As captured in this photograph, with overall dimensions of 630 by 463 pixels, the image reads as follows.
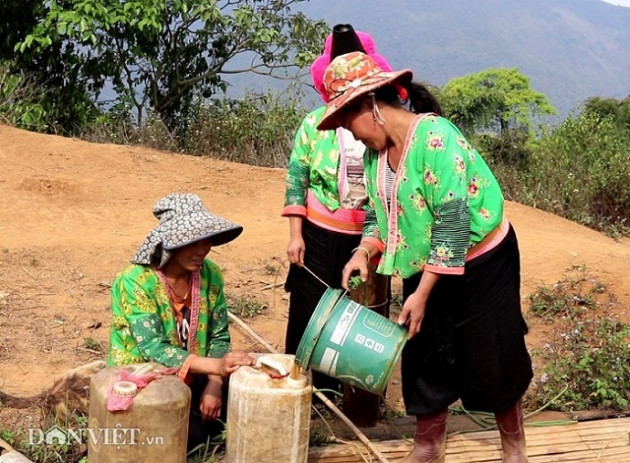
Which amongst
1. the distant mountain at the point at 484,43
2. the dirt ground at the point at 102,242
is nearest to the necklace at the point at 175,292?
the dirt ground at the point at 102,242

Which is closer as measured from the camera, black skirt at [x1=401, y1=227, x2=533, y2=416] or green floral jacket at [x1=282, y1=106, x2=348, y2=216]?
black skirt at [x1=401, y1=227, x2=533, y2=416]

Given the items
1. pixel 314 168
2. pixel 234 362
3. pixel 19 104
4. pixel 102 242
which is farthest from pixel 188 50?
pixel 234 362

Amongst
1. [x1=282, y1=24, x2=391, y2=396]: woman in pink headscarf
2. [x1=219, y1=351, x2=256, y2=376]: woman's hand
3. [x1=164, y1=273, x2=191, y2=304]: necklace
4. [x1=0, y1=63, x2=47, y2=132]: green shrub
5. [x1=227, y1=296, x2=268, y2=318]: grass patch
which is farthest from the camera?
[x1=0, y1=63, x2=47, y2=132]: green shrub

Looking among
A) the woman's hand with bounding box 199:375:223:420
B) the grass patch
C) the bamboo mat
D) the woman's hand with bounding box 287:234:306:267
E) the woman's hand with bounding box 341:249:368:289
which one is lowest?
the grass patch

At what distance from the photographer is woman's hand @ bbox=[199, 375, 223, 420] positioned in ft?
10.2

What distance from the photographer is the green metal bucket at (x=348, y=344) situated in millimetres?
2666

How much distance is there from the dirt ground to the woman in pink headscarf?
1180 mm

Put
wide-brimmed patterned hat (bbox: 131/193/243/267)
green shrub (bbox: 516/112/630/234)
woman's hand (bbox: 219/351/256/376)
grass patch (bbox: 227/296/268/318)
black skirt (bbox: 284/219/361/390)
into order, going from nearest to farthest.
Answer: woman's hand (bbox: 219/351/256/376) < wide-brimmed patterned hat (bbox: 131/193/243/267) < black skirt (bbox: 284/219/361/390) < grass patch (bbox: 227/296/268/318) < green shrub (bbox: 516/112/630/234)

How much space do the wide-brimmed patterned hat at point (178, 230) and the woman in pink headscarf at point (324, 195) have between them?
491 mm

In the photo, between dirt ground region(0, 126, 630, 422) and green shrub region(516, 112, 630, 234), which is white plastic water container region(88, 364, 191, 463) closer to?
dirt ground region(0, 126, 630, 422)

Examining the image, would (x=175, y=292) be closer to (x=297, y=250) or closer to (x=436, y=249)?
(x=297, y=250)

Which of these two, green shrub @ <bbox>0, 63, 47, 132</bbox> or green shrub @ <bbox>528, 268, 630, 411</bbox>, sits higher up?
green shrub @ <bbox>0, 63, 47, 132</bbox>

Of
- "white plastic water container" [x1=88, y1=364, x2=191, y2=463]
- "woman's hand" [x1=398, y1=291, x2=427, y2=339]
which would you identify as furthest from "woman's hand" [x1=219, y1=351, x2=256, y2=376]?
"woman's hand" [x1=398, y1=291, x2=427, y2=339]

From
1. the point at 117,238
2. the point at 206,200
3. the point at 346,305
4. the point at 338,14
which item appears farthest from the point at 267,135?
the point at 338,14
